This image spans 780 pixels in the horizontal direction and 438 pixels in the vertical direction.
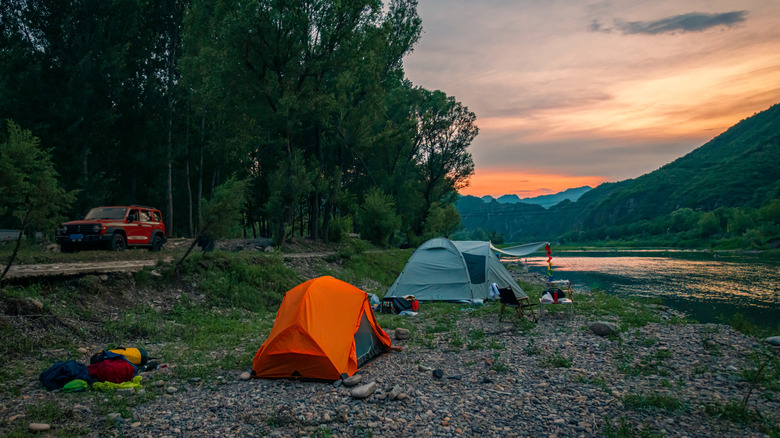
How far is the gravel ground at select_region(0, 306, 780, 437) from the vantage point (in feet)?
19.5

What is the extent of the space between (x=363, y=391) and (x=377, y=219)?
31.7 m

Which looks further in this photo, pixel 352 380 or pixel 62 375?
pixel 352 380

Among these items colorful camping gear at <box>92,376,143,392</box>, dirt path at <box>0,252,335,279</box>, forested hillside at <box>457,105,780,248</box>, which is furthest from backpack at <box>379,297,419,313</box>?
forested hillside at <box>457,105,780,248</box>

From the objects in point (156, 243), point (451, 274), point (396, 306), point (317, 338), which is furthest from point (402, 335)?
point (156, 243)

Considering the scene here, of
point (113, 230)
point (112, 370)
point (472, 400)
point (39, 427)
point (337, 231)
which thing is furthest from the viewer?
point (337, 231)

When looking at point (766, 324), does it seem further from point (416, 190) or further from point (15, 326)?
point (416, 190)

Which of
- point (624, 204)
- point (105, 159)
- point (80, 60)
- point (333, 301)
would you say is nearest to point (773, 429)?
point (333, 301)

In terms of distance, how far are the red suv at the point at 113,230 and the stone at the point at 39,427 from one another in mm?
13208

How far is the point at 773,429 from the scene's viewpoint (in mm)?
5508

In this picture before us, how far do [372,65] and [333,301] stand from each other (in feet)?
92.4

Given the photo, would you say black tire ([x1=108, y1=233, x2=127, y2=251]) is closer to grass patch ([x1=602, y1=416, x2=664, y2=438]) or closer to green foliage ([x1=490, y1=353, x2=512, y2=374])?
green foliage ([x1=490, y1=353, x2=512, y2=374])

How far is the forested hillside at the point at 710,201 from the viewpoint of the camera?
81812mm

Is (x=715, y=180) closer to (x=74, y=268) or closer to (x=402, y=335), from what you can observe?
(x=402, y=335)

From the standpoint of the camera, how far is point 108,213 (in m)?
18.1
